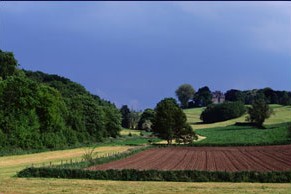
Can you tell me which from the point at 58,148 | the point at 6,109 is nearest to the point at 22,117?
the point at 6,109

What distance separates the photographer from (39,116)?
69688 mm

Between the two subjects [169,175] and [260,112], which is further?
[260,112]

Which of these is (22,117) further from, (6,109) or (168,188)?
(168,188)

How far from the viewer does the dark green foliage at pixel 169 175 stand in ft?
97.3

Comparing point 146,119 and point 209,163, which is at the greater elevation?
point 146,119

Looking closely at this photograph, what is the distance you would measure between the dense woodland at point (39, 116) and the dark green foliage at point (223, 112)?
6996 centimetres

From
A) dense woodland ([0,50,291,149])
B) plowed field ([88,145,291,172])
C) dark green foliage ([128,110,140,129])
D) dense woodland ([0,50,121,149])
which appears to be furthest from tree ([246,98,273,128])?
plowed field ([88,145,291,172])

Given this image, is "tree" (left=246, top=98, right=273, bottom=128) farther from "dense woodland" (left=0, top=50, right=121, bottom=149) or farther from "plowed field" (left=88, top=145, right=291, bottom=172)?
"plowed field" (left=88, top=145, right=291, bottom=172)

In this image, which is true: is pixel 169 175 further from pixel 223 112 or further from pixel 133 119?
pixel 133 119

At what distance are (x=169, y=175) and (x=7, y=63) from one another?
6757cm

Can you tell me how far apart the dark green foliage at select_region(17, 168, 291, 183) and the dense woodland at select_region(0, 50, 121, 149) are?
93.9 ft

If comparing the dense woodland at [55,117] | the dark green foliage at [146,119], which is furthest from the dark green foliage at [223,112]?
the dense woodland at [55,117]

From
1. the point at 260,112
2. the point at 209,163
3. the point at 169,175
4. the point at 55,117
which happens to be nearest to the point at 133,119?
the point at 260,112

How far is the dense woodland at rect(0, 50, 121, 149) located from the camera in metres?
62.2
